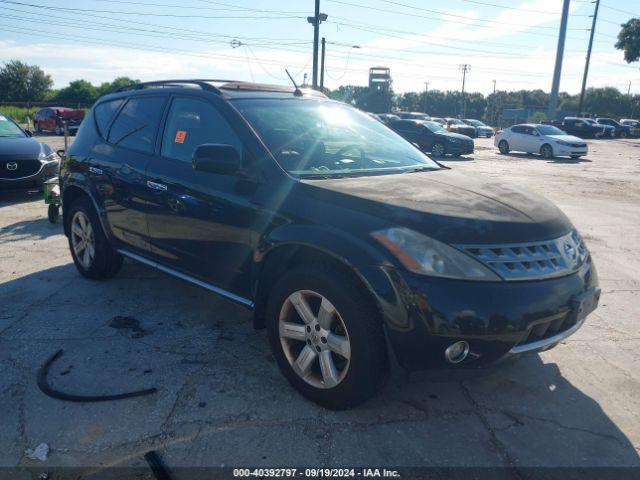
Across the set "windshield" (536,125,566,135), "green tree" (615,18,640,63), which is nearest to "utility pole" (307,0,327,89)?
"windshield" (536,125,566,135)

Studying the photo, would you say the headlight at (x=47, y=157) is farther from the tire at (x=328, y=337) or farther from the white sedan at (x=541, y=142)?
the white sedan at (x=541, y=142)

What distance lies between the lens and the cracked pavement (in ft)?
8.13

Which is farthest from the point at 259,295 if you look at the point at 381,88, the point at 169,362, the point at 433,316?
the point at 381,88

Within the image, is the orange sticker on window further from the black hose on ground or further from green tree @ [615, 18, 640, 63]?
green tree @ [615, 18, 640, 63]

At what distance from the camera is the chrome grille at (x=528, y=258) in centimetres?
245

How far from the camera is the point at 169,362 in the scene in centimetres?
336

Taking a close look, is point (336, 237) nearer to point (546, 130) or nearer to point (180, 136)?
point (180, 136)

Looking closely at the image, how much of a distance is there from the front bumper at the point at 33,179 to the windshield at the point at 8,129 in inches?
49.5

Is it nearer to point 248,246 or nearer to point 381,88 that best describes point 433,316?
point 248,246

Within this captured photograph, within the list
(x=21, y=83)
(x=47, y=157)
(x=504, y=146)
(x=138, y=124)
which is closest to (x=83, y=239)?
(x=138, y=124)

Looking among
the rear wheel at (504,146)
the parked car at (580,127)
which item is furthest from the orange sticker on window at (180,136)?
the parked car at (580,127)

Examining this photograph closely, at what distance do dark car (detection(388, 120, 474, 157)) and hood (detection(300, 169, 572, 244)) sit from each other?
55.7 ft

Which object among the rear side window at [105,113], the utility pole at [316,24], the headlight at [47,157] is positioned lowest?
the headlight at [47,157]

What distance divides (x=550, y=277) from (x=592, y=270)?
0.54 metres
